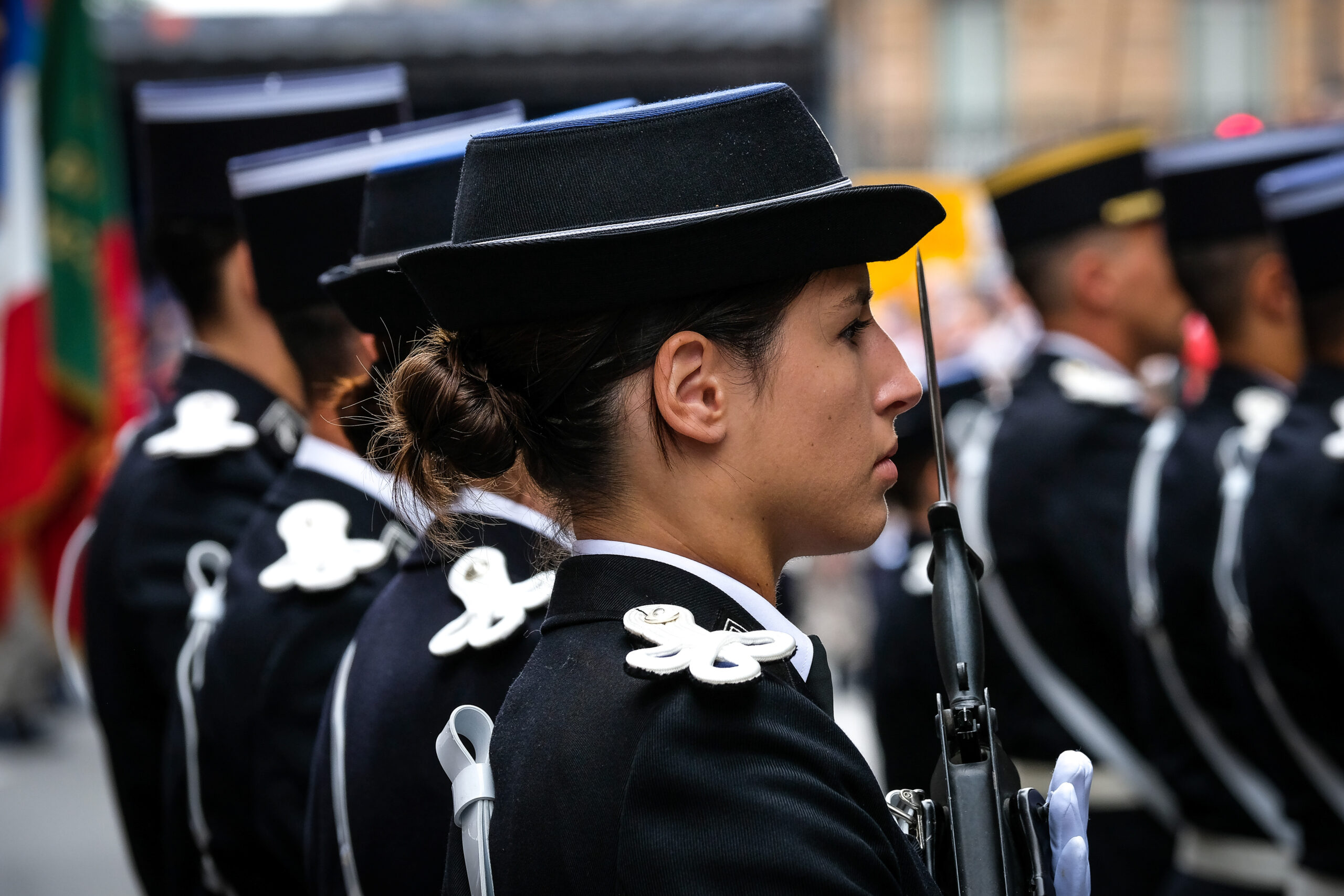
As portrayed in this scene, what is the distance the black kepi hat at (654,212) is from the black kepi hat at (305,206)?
1.27 meters

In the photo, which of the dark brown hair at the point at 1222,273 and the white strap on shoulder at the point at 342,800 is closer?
the white strap on shoulder at the point at 342,800

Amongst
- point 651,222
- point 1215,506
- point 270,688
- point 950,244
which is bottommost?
point 950,244

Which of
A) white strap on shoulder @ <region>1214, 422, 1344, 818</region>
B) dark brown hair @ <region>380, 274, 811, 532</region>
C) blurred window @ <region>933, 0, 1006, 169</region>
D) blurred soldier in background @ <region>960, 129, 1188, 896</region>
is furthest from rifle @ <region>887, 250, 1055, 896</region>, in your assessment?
blurred window @ <region>933, 0, 1006, 169</region>

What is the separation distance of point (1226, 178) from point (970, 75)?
2119 centimetres

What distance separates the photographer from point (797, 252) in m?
1.58

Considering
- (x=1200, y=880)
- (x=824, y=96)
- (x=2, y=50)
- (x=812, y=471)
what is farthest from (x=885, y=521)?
(x=824, y=96)

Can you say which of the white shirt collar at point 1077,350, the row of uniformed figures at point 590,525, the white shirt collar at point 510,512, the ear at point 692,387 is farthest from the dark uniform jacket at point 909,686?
the ear at point 692,387

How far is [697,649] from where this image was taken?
59.2 inches

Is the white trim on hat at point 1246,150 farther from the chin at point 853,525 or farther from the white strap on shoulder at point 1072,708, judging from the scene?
the chin at point 853,525

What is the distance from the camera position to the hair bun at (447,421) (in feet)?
5.58

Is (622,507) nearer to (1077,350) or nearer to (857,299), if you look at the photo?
(857,299)

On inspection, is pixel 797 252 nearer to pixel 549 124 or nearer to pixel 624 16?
pixel 549 124

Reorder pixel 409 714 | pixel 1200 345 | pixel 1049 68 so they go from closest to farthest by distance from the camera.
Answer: pixel 409 714 < pixel 1200 345 < pixel 1049 68

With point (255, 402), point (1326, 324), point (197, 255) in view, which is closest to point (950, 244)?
point (1326, 324)
